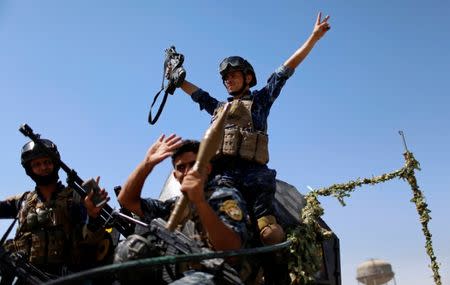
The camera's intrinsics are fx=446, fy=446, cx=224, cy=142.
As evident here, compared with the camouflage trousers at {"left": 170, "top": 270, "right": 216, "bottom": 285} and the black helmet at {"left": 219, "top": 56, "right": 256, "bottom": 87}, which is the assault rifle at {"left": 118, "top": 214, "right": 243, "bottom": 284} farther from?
the black helmet at {"left": 219, "top": 56, "right": 256, "bottom": 87}

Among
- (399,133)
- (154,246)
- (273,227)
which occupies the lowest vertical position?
(154,246)

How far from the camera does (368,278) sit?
34.0 meters

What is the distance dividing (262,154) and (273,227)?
3.28ft

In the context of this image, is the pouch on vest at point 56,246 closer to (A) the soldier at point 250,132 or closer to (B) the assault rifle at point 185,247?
(A) the soldier at point 250,132

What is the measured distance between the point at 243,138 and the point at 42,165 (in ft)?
9.70

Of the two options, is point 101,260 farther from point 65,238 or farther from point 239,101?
point 239,101

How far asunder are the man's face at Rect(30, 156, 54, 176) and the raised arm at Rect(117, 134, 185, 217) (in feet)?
8.45

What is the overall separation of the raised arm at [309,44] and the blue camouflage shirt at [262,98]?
0.13 m

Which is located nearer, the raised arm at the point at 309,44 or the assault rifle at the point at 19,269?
the assault rifle at the point at 19,269

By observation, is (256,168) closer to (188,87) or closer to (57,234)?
(188,87)

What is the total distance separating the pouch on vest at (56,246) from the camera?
5.83 meters

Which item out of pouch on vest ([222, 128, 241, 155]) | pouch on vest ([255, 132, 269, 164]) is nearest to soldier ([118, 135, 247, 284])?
→ pouch on vest ([222, 128, 241, 155])

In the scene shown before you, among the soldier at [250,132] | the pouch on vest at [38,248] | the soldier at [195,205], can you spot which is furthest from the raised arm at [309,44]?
the pouch on vest at [38,248]

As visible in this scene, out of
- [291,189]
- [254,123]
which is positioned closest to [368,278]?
[291,189]
